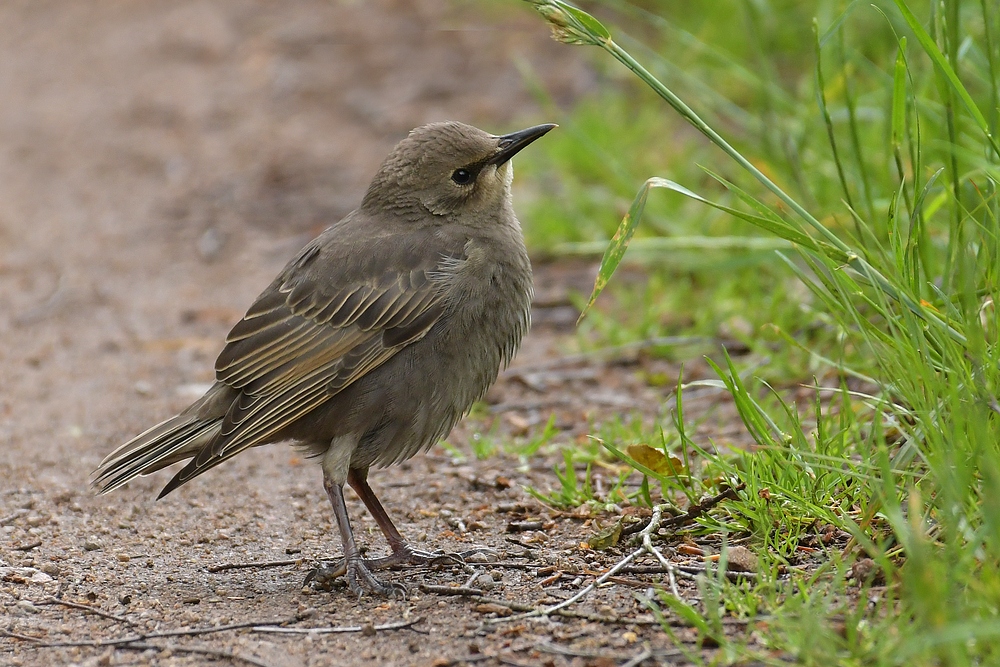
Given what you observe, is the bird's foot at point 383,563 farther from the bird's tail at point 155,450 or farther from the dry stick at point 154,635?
the bird's tail at point 155,450

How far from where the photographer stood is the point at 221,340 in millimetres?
7266

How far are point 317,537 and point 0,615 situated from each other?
132 centimetres

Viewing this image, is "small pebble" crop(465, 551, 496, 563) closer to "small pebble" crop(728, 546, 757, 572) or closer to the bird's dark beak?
"small pebble" crop(728, 546, 757, 572)

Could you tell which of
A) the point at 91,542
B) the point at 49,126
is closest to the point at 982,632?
the point at 91,542

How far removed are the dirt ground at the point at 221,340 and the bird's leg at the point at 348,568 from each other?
7cm

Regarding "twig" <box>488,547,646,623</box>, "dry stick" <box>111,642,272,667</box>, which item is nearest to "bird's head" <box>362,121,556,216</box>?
"twig" <box>488,547,646,623</box>

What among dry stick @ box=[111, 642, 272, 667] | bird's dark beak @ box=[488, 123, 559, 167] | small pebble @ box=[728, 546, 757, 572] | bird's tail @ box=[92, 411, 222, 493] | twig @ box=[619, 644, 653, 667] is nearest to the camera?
twig @ box=[619, 644, 653, 667]

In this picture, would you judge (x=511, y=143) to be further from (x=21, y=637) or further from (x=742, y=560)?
(x=21, y=637)

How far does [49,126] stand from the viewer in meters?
10.8

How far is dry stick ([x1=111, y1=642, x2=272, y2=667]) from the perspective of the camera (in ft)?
11.4

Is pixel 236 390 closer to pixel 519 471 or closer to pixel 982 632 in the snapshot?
pixel 519 471

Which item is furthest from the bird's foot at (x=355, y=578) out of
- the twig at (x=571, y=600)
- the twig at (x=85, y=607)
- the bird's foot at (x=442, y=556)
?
the twig at (x=85, y=607)

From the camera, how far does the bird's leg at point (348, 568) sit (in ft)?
13.5

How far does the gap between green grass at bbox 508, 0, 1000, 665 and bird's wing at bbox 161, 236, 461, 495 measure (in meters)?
0.92
